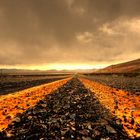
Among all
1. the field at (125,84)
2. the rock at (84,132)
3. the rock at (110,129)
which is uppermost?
the rock at (84,132)

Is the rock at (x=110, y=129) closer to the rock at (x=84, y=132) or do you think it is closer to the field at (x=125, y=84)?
the rock at (x=84, y=132)

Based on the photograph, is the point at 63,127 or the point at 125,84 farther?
the point at 125,84

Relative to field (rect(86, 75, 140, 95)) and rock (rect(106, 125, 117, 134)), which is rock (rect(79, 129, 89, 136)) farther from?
field (rect(86, 75, 140, 95))

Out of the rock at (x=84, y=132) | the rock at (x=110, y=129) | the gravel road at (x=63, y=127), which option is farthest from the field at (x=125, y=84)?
the rock at (x=84, y=132)

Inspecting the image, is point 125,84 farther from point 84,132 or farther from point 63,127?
point 84,132

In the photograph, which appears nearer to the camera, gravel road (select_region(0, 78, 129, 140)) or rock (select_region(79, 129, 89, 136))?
gravel road (select_region(0, 78, 129, 140))

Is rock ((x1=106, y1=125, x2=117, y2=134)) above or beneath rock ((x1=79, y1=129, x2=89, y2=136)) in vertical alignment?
beneath

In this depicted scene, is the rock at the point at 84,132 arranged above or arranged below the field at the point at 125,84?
above

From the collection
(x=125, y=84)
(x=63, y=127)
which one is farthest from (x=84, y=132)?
(x=125, y=84)

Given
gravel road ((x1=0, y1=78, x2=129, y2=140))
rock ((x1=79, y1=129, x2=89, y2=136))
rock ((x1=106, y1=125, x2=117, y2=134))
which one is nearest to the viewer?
gravel road ((x1=0, y1=78, x2=129, y2=140))

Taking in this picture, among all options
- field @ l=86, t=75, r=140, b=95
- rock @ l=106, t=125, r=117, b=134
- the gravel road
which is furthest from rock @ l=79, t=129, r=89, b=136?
field @ l=86, t=75, r=140, b=95

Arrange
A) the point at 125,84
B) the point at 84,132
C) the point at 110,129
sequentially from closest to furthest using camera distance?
the point at 84,132, the point at 110,129, the point at 125,84

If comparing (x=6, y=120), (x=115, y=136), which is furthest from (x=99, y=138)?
(x=6, y=120)

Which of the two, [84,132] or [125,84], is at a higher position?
[84,132]
